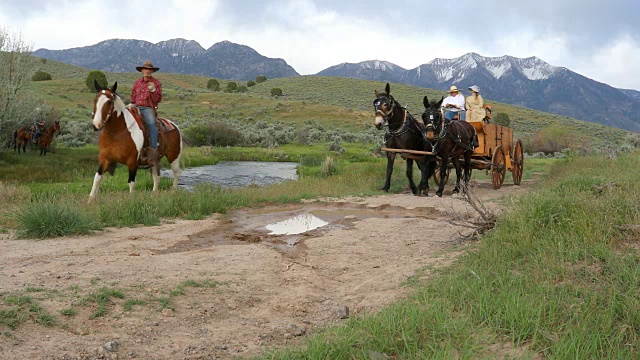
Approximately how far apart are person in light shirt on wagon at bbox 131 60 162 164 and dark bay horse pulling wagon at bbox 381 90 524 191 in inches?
215

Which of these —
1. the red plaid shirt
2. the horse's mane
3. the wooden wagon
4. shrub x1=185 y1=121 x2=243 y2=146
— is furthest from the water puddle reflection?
shrub x1=185 y1=121 x2=243 y2=146

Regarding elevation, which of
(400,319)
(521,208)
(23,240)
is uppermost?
(521,208)

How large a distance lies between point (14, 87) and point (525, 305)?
1994cm

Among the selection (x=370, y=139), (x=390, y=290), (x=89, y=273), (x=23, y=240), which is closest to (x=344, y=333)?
(x=390, y=290)

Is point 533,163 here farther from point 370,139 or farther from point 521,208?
point 521,208

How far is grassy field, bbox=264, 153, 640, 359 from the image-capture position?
352 cm

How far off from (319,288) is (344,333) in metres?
1.91

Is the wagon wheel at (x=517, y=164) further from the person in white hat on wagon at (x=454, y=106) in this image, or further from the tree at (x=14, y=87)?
the tree at (x=14, y=87)

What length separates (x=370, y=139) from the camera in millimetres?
37906

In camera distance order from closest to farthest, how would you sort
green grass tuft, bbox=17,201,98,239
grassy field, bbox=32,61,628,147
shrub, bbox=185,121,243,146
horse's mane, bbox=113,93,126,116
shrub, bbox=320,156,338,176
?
1. green grass tuft, bbox=17,201,98,239
2. horse's mane, bbox=113,93,126,116
3. shrub, bbox=320,156,338,176
4. shrub, bbox=185,121,243,146
5. grassy field, bbox=32,61,628,147

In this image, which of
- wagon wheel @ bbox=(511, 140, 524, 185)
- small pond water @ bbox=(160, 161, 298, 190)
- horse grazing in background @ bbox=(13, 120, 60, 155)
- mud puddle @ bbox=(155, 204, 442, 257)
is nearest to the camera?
mud puddle @ bbox=(155, 204, 442, 257)

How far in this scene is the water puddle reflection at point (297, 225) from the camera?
9.09 m

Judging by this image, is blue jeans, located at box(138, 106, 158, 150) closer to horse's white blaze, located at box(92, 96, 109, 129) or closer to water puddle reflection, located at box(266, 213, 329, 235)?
horse's white blaze, located at box(92, 96, 109, 129)

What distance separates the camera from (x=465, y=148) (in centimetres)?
1340
